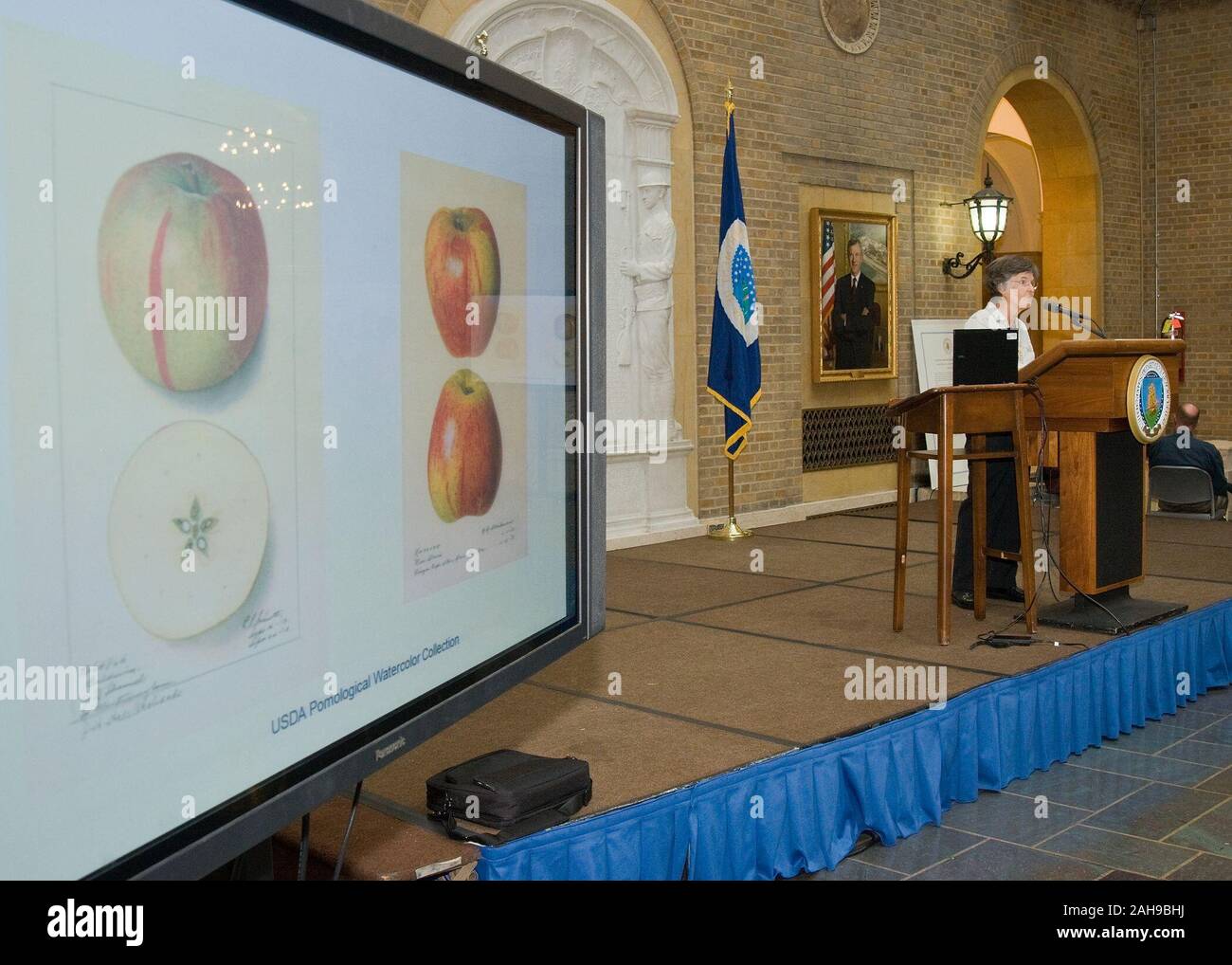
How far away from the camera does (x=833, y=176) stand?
8.85 m

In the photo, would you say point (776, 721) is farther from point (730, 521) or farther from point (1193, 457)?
point (1193, 457)

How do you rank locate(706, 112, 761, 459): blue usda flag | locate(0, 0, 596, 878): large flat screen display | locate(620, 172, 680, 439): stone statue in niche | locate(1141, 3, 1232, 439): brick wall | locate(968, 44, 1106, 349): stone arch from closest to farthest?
locate(0, 0, 596, 878): large flat screen display
locate(706, 112, 761, 459): blue usda flag
locate(620, 172, 680, 439): stone statue in niche
locate(968, 44, 1106, 349): stone arch
locate(1141, 3, 1232, 439): brick wall

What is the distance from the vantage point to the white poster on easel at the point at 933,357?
9.44m

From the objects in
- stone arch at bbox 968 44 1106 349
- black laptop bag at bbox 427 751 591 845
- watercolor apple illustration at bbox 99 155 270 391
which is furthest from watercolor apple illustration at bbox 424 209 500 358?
stone arch at bbox 968 44 1106 349

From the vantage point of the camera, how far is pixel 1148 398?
4496 mm

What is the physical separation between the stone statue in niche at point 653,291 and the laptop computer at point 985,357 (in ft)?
10.7

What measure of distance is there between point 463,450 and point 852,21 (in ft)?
26.2

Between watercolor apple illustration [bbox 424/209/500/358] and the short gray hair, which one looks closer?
watercolor apple illustration [bbox 424/209/500/358]

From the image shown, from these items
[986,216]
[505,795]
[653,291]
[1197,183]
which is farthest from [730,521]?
[1197,183]

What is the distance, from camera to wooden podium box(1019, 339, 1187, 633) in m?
4.41

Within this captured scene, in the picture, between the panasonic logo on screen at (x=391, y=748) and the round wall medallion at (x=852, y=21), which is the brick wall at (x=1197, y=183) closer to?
the round wall medallion at (x=852, y=21)

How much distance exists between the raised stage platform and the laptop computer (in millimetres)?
944

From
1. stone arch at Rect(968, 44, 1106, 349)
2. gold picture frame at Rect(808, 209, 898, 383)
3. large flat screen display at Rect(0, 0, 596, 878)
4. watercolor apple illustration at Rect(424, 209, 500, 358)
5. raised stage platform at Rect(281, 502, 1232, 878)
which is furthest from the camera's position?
stone arch at Rect(968, 44, 1106, 349)
